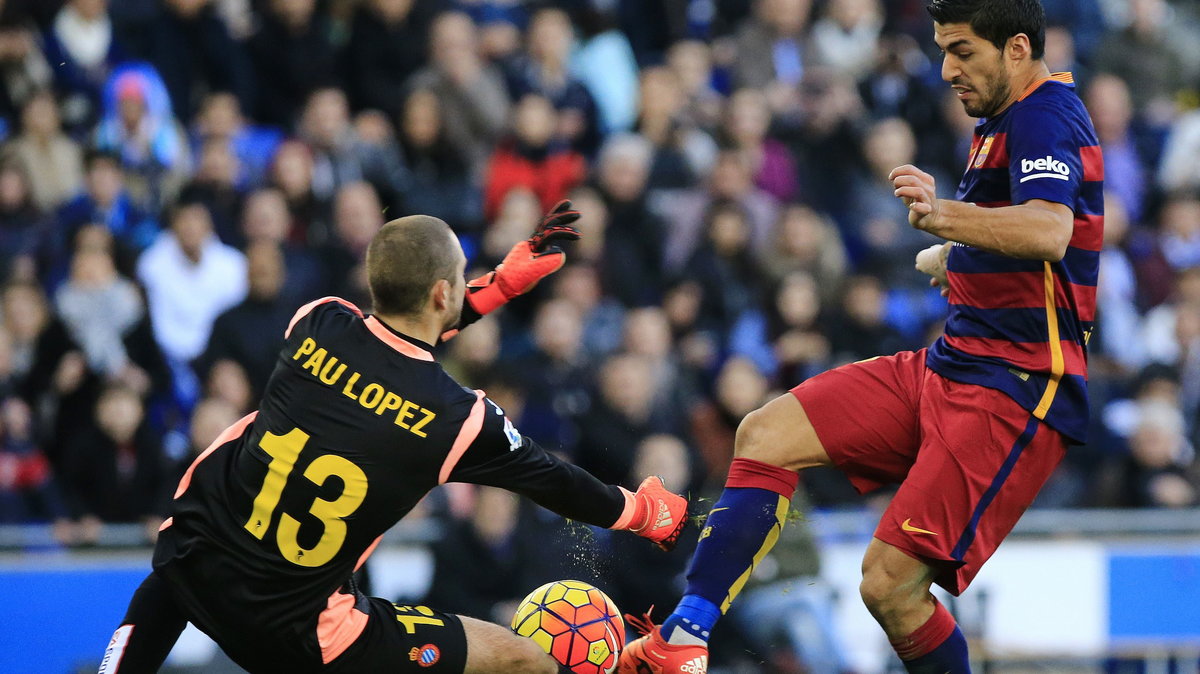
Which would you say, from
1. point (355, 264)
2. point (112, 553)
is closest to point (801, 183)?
point (355, 264)

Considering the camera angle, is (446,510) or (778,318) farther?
(778,318)

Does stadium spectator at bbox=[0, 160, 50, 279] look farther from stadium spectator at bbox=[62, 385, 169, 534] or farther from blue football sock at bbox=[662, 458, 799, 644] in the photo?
blue football sock at bbox=[662, 458, 799, 644]

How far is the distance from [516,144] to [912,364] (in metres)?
5.81

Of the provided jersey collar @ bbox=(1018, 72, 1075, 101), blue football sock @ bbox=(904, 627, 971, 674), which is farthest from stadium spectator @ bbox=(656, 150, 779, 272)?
blue football sock @ bbox=(904, 627, 971, 674)

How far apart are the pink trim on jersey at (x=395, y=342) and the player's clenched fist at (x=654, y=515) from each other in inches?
36.7

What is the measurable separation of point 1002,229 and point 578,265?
573 centimetres

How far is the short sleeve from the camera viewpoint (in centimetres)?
507

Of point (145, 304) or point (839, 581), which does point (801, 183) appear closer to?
point (839, 581)

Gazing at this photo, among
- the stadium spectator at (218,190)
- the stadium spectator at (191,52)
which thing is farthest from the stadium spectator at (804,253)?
the stadium spectator at (191,52)

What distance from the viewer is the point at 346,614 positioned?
5.43 m

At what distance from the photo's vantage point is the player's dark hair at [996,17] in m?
5.31

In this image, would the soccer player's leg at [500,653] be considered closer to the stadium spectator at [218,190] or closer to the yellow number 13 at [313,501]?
the yellow number 13 at [313,501]

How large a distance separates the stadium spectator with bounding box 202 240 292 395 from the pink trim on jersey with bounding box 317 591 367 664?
416 centimetres

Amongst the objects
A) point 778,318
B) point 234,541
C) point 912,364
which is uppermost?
point 912,364
